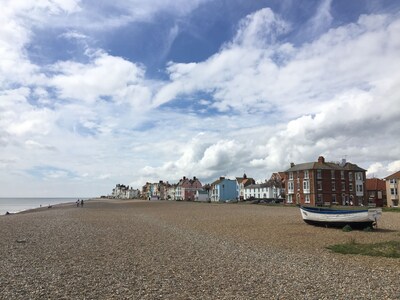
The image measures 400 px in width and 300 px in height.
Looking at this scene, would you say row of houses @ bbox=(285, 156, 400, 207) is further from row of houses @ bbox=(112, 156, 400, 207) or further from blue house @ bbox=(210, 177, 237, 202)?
blue house @ bbox=(210, 177, 237, 202)

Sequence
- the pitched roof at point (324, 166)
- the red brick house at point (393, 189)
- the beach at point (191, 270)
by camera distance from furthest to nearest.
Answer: the pitched roof at point (324, 166) → the red brick house at point (393, 189) → the beach at point (191, 270)

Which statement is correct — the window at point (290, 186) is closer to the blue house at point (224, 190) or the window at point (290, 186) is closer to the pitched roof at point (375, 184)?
the pitched roof at point (375, 184)

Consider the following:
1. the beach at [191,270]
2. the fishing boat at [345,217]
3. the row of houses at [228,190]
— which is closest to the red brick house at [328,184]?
the row of houses at [228,190]

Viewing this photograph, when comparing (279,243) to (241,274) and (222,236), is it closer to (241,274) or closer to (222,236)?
(222,236)

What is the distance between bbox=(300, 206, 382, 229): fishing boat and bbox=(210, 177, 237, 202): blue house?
11077cm

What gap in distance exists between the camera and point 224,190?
142000 mm

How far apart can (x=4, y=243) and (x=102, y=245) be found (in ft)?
20.3

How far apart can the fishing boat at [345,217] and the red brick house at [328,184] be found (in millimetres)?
52247

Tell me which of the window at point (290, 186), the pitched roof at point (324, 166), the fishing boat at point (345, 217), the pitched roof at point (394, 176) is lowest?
the fishing boat at point (345, 217)

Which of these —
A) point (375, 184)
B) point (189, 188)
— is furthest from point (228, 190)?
point (375, 184)

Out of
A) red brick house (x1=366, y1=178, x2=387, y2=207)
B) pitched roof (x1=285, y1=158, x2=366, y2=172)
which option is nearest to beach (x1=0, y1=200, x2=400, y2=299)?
pitched roof (x1=285, y1=158, x2=366, y2=172)

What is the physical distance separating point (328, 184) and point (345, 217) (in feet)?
184

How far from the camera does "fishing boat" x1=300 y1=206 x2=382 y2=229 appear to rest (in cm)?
2706

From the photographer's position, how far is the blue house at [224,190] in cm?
14156
